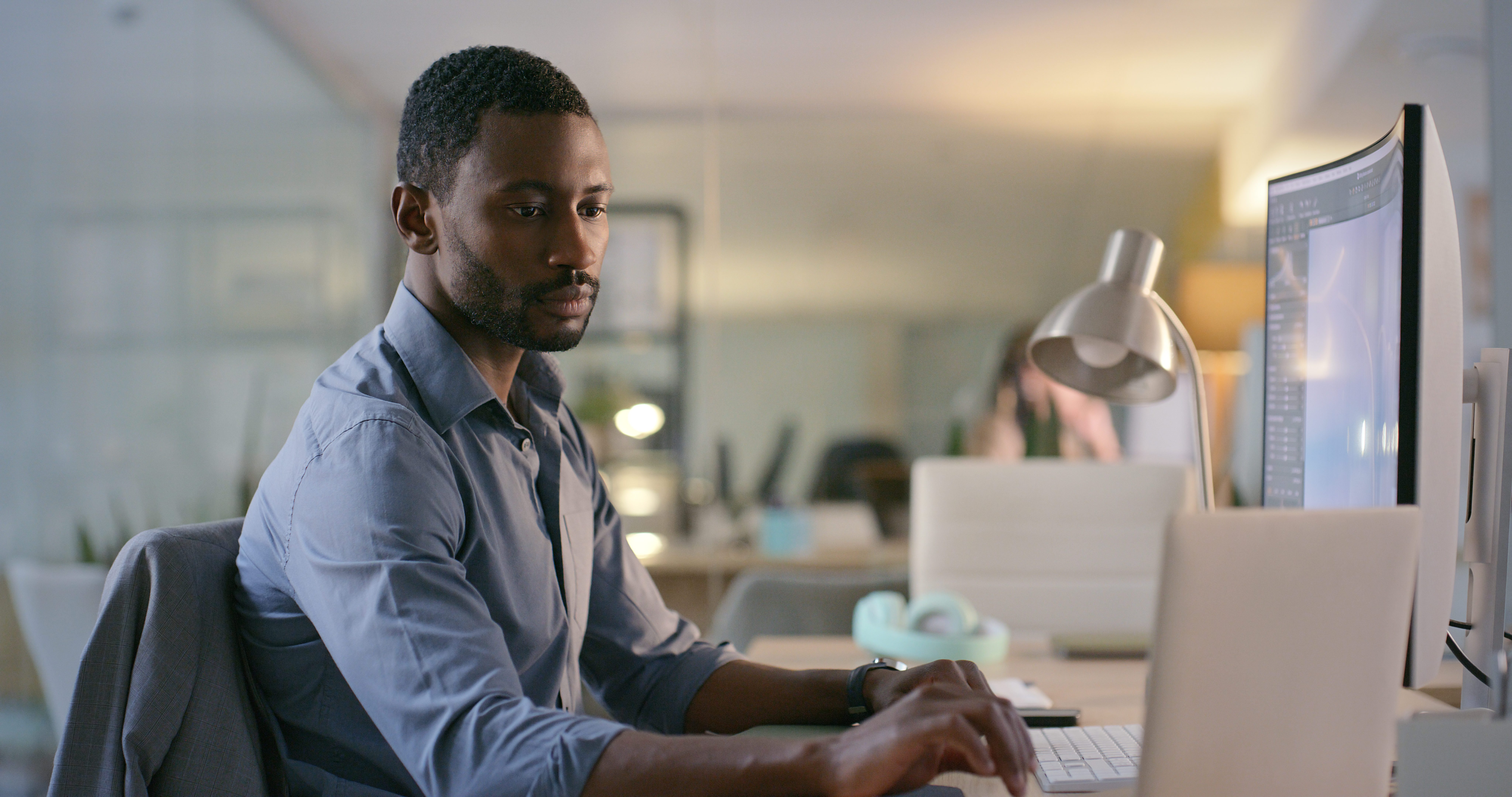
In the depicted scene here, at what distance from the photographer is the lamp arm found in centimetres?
127

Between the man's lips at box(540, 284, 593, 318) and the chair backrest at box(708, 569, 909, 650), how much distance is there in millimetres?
1267

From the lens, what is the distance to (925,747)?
2.34ft

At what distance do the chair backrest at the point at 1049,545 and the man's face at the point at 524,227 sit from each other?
1.21 m

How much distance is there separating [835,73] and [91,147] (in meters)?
2.32

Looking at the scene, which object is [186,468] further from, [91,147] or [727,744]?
[727,744]

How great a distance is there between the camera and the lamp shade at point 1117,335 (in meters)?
1.22

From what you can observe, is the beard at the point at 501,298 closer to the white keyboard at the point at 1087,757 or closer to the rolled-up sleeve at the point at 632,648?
the rolled-up sleeve at the point at 632,648

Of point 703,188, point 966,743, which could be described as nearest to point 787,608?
point 966,743

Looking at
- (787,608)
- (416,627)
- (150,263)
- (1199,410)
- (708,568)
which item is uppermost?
(150,263)

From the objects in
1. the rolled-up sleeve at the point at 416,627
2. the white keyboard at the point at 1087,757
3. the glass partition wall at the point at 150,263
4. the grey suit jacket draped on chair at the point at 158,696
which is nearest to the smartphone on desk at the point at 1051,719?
the white keyboard at the point at 1087,757

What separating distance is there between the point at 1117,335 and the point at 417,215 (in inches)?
31.3

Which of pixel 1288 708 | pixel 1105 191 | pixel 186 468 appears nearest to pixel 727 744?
pixel 1288 708

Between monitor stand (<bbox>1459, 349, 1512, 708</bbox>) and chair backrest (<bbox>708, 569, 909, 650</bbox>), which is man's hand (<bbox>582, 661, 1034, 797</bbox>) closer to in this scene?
monitor stand (<bbox>1459, 349, 1512, 708</bbox>)

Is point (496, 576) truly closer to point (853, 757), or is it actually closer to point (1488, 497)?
point (853, 757)
